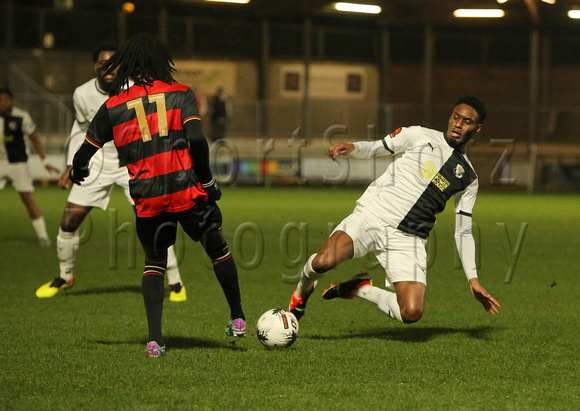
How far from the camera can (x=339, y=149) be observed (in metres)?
5.03

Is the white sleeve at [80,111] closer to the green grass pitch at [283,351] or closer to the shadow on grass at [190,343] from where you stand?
the green grass pitch at [283,351]

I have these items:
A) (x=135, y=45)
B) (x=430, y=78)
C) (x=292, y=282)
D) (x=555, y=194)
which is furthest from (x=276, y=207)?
(x=430, y=78)

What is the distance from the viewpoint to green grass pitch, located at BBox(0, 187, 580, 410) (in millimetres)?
3891

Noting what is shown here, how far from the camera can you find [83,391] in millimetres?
3941

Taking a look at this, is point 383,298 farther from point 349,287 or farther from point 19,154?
point 19,154

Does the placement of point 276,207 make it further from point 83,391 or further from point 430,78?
point 430,78

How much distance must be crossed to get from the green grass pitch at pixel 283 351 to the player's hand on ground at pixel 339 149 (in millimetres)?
1284

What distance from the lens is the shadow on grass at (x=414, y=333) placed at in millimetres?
5355

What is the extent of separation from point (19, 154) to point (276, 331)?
7293 millimetres

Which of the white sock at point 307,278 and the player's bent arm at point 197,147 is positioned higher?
the player's bent arm at point 197,147

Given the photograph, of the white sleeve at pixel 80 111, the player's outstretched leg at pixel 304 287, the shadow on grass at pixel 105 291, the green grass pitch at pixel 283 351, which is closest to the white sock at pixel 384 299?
the green grass pitch at pixel 283 351

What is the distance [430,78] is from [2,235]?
67.9 ft

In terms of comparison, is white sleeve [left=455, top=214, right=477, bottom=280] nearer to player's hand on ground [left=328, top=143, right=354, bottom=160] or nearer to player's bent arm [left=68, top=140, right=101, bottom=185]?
player's hand on ground [left=328, top=143, right=354, bottom=160]

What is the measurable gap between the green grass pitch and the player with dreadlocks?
60 centimetres
